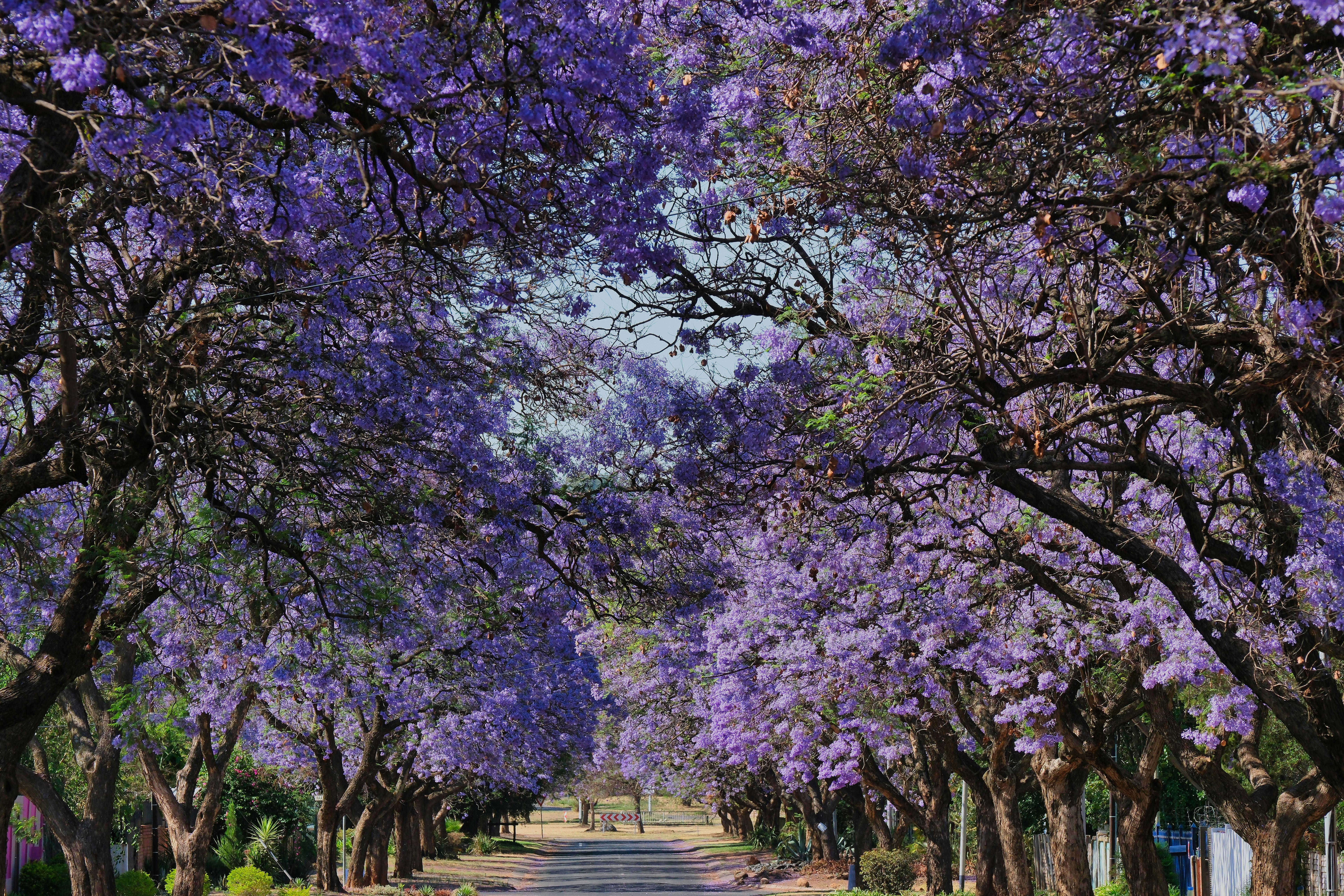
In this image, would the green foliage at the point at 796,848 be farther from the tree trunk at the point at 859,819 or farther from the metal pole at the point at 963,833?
the metal pole at the point at 963,833

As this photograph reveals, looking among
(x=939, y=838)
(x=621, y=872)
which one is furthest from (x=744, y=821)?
(x=939, y=838)

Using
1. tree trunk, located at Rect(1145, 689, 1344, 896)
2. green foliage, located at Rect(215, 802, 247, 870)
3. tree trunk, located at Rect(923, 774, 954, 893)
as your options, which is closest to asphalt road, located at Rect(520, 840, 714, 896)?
green foliage, located at Rect(215, 802, 247, 870)

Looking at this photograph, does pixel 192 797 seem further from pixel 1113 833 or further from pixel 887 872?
pixel 1113 833

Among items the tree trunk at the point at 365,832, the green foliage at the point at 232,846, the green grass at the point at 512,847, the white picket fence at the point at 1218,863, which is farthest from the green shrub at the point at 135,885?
the green grass at the point at 512,847

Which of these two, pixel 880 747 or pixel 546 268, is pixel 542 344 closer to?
pixel 546 268

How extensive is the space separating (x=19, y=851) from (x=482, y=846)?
128 ft

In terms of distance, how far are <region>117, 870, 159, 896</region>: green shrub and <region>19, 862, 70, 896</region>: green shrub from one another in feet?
3.56

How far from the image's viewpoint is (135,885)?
26203 millimetres

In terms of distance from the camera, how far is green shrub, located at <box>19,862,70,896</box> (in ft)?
80.5

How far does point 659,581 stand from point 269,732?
15876 millimetres

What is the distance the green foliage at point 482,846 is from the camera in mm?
62406

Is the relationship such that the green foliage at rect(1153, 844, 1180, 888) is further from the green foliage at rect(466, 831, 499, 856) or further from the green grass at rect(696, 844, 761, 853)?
the green foliage at rect(466, 831, 499, 856)

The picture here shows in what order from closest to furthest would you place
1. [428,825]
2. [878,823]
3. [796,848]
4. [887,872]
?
[887,872]
[878,823]
[796,848]
[428,825]

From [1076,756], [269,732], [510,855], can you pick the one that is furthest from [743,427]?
[510,855]
